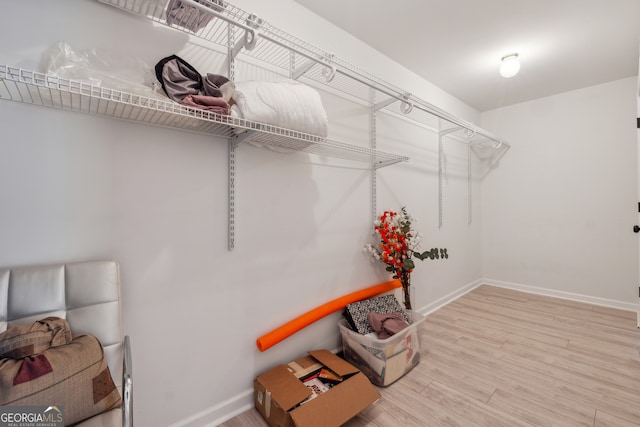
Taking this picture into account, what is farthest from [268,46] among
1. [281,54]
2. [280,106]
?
[280,106]

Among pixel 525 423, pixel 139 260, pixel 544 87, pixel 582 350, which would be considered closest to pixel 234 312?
pixel 139 260

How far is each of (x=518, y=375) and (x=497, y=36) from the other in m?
2.39

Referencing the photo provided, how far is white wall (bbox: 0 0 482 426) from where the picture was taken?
3.30 feet

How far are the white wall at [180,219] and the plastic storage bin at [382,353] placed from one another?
0.17 metres

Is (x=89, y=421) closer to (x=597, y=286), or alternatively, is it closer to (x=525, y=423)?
(x=525, y=423)

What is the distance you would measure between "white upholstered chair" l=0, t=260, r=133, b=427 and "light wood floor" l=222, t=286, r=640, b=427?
75 cm

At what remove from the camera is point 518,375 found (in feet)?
5.90

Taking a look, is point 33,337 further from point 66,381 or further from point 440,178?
point 440,178

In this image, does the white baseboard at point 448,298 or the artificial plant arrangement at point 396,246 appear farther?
the white baseboard at point 448,298

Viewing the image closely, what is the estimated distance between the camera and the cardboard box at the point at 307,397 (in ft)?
4.12

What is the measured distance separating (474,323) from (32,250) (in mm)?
3019

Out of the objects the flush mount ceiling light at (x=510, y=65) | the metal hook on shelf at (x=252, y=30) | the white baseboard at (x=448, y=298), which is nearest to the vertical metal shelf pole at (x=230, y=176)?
the metal hook on shelf at (x=252, y=30)

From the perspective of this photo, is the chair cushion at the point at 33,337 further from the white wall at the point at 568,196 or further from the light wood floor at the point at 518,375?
the white wall at the point at 568,196

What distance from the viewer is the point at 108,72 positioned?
979mm
